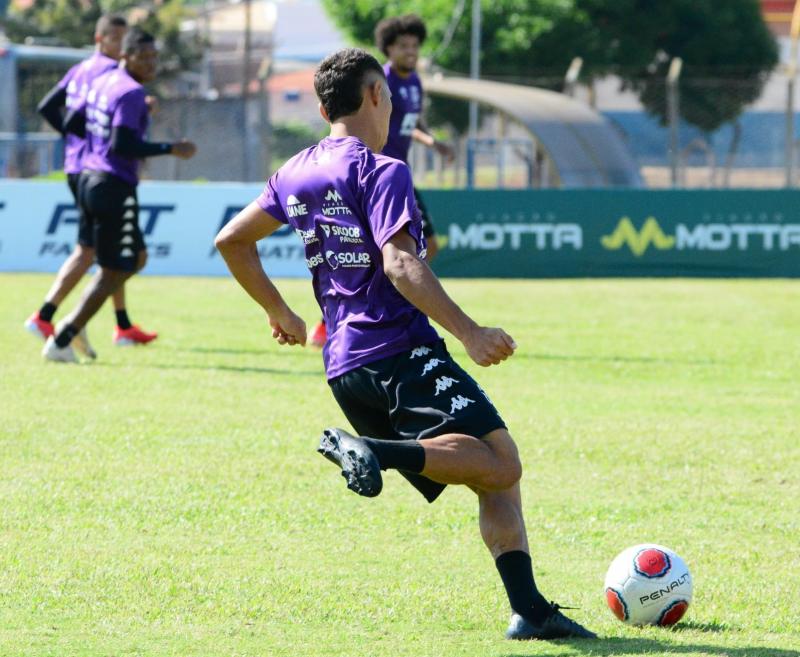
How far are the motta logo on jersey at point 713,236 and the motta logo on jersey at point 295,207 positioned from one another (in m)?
14.1

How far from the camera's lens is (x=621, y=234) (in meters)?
18.4

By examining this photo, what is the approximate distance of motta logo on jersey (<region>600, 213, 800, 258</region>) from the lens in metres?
18.4

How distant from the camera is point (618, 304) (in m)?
15.2

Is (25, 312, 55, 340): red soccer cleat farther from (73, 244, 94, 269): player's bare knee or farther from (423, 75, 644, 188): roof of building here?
(423, 75, 644, 188): roof of building

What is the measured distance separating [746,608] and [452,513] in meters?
1.69

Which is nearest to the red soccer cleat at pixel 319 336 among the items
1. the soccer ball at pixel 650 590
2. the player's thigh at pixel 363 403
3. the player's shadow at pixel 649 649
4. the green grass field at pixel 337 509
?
the green grass field at pixel 337 509

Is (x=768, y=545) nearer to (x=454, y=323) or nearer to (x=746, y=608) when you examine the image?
(x=746, y=608)

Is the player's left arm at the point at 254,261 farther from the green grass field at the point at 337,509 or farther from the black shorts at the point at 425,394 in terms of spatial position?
the green grass field at the point at 337,509

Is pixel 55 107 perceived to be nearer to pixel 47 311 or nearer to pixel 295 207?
pixel 47 311

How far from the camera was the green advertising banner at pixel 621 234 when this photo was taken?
60.0 ft

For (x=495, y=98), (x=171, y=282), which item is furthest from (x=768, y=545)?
(x=495, y=98)

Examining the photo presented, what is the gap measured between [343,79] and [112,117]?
19.4 feet

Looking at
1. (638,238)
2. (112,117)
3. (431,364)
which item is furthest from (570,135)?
(431,364)

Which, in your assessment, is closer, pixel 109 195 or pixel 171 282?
pixel 109 195
